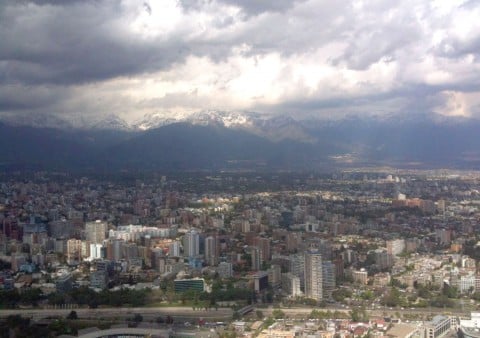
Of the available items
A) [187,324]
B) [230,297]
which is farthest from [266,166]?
[187,324]

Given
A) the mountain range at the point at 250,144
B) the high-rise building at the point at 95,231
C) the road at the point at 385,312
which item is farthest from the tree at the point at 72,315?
the mountain range at the point at 250,144

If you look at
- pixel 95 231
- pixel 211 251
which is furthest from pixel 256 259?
pixel 95 231

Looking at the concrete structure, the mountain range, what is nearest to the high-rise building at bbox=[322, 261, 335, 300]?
the concrete structure

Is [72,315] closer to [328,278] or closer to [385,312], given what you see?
[328,278]

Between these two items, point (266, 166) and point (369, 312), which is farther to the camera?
point (266, 166)

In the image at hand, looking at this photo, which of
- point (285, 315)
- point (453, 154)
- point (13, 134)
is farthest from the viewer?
point (453, 154)

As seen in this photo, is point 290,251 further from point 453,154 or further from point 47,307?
point 453,154
